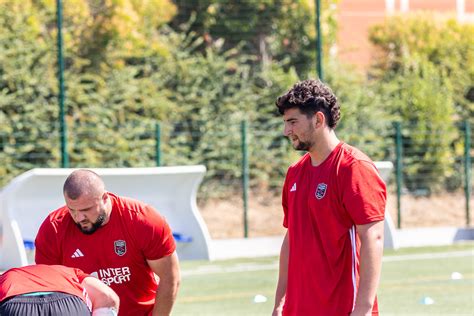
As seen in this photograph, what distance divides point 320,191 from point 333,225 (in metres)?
0.18

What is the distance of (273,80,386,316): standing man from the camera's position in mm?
4973

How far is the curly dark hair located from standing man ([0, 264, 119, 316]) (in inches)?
51.7

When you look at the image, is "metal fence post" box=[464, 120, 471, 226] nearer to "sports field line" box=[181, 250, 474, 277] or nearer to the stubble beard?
"sports field line" box=[181, 250, 474, 277]

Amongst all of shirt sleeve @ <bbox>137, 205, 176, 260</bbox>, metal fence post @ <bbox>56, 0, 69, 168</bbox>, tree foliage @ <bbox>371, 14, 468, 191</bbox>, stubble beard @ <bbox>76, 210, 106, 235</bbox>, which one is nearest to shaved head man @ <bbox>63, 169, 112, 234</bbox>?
stubble beard @ <bbox>76, 210, 106, 235</bbox>

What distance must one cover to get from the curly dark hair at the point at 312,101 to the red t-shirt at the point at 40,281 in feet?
4.49

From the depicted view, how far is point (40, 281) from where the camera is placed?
191 inches

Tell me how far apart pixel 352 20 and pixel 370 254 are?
99.8 feet

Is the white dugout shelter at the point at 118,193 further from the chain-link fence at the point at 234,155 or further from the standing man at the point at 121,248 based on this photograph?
the standing man at the point at 121,248

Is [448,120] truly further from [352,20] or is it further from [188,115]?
[352,20]

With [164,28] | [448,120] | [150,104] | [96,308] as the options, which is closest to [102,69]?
[150,104]

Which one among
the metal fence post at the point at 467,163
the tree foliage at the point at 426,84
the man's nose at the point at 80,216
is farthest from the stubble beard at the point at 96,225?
the tree foliage at the point at 426,84

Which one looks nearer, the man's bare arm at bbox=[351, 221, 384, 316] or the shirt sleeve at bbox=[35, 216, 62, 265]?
the man's bare arm at bbox=[351, 221, 384, 316]

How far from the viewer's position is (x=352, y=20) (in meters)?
34.8

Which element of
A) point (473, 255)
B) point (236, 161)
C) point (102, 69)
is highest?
point (102, 69)
